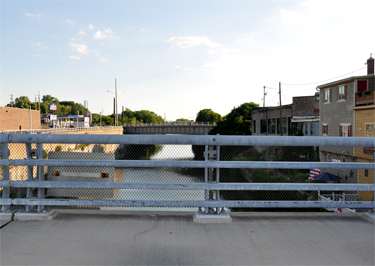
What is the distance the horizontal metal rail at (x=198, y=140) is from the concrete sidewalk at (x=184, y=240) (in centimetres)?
120

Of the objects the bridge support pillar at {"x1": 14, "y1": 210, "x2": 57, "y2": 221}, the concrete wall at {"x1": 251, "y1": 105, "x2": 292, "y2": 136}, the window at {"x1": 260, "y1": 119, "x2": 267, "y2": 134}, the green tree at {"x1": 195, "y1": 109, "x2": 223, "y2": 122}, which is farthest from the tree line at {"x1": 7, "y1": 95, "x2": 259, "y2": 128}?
the bridge support pillar at {"x1": 14, "y1": 210, "x2": 57, "y2": 221}

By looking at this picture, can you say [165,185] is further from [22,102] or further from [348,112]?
[22,102]

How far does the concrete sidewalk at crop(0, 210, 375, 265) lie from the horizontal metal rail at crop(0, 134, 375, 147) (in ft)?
3.95

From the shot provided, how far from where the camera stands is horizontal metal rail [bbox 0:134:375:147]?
448cm

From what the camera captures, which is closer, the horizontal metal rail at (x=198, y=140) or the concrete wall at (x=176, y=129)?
the horizontal metal rail at (x=198, y=140)

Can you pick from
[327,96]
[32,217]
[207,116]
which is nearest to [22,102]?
[207,116]

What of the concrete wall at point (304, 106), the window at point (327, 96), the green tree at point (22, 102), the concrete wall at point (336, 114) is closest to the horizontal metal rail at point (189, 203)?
the concrete wall at point (336, 114)

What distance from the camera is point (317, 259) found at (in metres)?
3.54

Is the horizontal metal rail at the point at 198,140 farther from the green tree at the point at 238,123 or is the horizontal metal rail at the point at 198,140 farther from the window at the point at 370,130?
the green tree at the point at 238,123

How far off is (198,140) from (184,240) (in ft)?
4.53

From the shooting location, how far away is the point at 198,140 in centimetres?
448

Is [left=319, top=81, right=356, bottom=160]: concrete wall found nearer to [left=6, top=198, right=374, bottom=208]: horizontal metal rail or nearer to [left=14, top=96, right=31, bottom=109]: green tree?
[left=6, top=198, right=374, bottom=208]: horizontal metal rail

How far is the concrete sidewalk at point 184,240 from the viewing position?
139 inches

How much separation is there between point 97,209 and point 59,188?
733 millimetres
